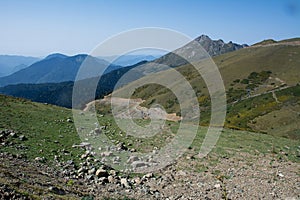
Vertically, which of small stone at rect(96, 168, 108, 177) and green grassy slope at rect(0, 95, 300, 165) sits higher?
green grassy slope at rect(0, 95, 300, 165)

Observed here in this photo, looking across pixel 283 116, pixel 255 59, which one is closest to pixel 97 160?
pixel 283 116

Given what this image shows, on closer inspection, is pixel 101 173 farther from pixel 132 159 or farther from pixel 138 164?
pixel 132 159

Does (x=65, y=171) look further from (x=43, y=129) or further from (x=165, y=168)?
(x=43, y=129)

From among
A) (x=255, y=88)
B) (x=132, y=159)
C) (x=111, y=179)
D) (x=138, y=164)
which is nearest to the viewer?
(x=111, y=179)

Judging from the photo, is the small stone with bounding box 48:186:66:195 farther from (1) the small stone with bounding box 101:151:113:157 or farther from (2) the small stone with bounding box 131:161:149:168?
(1) the small stone with bounding box 101:151:113:157

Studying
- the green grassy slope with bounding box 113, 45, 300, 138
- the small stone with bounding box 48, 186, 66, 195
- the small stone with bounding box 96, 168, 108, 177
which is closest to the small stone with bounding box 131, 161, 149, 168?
the small stone with bounding box 96, 168, 108, 177

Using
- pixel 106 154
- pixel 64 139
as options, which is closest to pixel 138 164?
pixel 106 154

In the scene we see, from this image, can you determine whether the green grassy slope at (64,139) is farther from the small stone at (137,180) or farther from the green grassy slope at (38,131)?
the small stone at (137,180)

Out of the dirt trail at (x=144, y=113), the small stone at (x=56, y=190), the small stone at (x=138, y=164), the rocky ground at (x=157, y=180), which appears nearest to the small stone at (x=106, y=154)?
the rocky ground at (x=157, y=180)

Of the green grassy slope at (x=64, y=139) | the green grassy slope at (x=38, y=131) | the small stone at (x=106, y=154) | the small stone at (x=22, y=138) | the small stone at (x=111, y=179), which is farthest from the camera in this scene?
the small stone at (x=22, y=138)

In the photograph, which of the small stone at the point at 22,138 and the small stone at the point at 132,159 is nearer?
the small stone at the point at 132,159

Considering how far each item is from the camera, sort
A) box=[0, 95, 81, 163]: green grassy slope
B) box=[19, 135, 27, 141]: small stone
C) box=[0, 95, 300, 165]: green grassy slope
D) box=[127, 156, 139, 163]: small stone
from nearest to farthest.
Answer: box=[0, 95, 81, 163]: green grassy slope → box=[127, 156, 139, 163]: small stone → box=[0, 95, 300, 165]: green grassy slope → box=[19, 135, 27, 141]: small stone

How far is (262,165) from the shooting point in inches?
823

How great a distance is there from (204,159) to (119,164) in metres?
6.22
